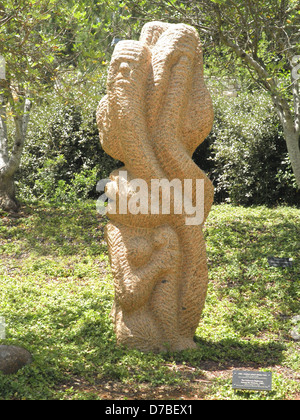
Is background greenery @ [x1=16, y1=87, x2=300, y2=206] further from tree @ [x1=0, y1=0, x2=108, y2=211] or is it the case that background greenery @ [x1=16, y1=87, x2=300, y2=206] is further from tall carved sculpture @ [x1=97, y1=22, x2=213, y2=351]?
tall carved sculpture @ [x1=97, y1=22, x2=213, y2=351]

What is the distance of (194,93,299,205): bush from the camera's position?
10719 millimetres

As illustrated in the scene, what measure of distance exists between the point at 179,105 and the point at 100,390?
2.72 metres

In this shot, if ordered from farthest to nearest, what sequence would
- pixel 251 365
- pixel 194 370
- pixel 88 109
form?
pixel 88 109
pixel 251 365
pixel 194 370

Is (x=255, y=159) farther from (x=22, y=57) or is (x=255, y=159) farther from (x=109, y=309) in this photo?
(x=22, y=57)

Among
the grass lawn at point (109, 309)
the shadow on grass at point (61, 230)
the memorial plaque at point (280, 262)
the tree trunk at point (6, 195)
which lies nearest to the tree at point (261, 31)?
the memorial plaque at point (280, 262)

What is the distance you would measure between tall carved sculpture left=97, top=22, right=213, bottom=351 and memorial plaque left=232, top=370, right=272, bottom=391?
37.3 inches

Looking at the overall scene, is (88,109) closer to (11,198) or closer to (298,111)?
(11,198)

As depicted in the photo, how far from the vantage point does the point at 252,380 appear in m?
3.86

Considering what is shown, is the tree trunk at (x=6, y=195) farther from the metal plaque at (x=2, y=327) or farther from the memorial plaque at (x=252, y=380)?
the memorial plaque at (x=252, y=380)

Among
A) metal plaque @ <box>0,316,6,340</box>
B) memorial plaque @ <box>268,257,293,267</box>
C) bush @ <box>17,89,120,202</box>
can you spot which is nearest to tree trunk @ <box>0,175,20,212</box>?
bush @ <box>17,89,120,202</box>

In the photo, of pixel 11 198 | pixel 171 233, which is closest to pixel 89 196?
pixel 11 198

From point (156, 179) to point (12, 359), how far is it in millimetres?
2100

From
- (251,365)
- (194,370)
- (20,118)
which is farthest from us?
(20,118)

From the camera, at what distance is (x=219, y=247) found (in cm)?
791
